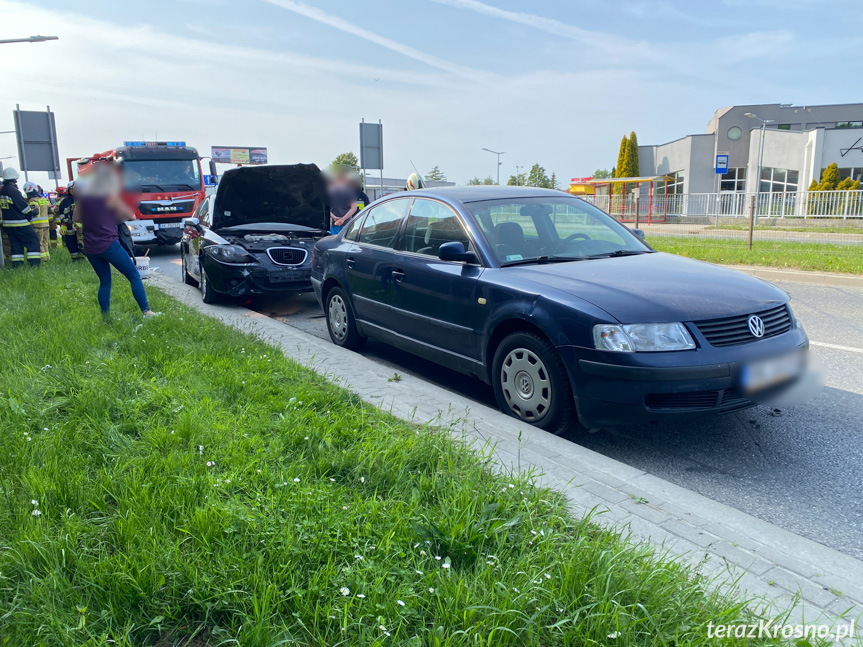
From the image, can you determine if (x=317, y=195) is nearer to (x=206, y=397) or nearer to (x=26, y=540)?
(x=206, y=397)

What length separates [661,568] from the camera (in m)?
2.35

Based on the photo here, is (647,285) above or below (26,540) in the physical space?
above

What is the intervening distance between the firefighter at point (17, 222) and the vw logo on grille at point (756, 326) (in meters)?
12.2

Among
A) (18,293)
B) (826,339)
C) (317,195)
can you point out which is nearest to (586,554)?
(826,339)

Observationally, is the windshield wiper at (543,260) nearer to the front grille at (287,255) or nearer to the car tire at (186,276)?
the front grille at (287,255)

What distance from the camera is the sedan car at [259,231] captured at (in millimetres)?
8562

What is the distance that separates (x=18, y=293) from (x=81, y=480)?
22.5 feet

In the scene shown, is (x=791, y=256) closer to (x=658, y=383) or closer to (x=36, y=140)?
A: (x=658, y=383)

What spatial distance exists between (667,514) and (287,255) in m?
6.71

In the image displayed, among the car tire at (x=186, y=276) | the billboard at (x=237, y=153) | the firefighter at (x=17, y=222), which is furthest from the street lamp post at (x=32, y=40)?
the billboard at (x=237, y=153)

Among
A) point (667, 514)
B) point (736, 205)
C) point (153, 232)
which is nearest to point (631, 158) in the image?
point (736, 205)

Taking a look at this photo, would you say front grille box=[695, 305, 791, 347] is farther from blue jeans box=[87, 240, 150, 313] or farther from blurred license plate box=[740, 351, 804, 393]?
Answer: blue jeans box=[87, 240, 150, 313]

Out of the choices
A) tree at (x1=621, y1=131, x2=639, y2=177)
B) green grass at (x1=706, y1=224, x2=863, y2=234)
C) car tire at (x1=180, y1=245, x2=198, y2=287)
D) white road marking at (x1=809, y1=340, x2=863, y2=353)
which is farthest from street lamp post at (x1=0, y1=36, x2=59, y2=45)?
tree at (x1=621, y1=131, x2=639, y2=177)

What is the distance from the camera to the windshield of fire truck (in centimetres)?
1802
